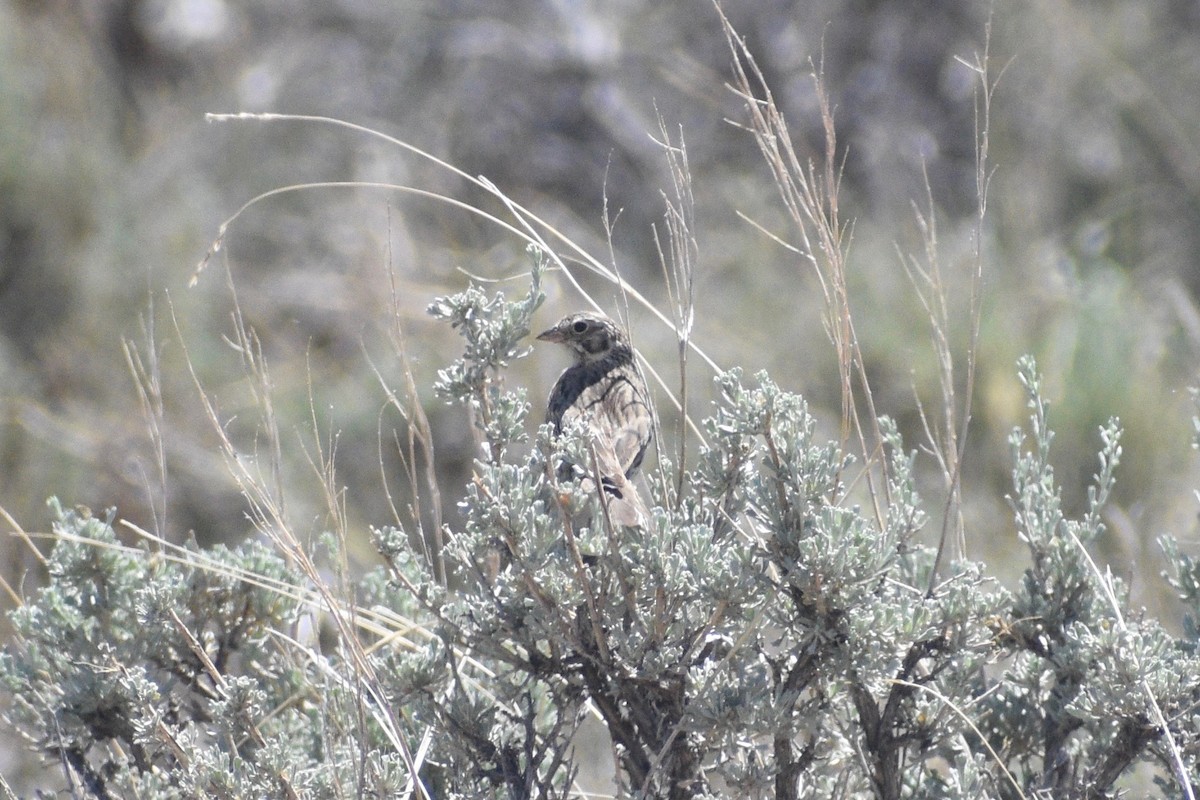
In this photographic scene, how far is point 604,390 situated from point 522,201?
6226mm

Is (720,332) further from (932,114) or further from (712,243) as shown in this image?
(932,114)

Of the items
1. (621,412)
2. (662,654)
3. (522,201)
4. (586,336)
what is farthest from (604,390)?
(522,201)

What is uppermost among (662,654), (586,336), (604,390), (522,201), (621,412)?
(522,201)

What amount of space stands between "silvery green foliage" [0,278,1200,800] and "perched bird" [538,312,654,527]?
76cm

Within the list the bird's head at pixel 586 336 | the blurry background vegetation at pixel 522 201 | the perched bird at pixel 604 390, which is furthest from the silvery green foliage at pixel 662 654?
the blurry background vegetation at pixel 522 201

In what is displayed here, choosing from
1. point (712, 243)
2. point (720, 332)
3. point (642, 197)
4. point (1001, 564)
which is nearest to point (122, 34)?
point (642, 197)

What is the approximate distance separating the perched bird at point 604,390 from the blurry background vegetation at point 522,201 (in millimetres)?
1766

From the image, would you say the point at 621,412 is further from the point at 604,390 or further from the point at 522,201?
the point at 522,201

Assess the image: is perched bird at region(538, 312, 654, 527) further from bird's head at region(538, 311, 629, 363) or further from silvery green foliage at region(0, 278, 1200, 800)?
silvery green foliage at region(0, 278, 1200, 800)

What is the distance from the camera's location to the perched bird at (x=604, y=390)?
406cm

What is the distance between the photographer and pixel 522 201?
1049 centimetres

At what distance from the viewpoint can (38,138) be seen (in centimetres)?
951

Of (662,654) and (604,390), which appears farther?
(604,390)

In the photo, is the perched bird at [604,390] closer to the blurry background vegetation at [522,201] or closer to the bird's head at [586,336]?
the bird's head at [586,336]
